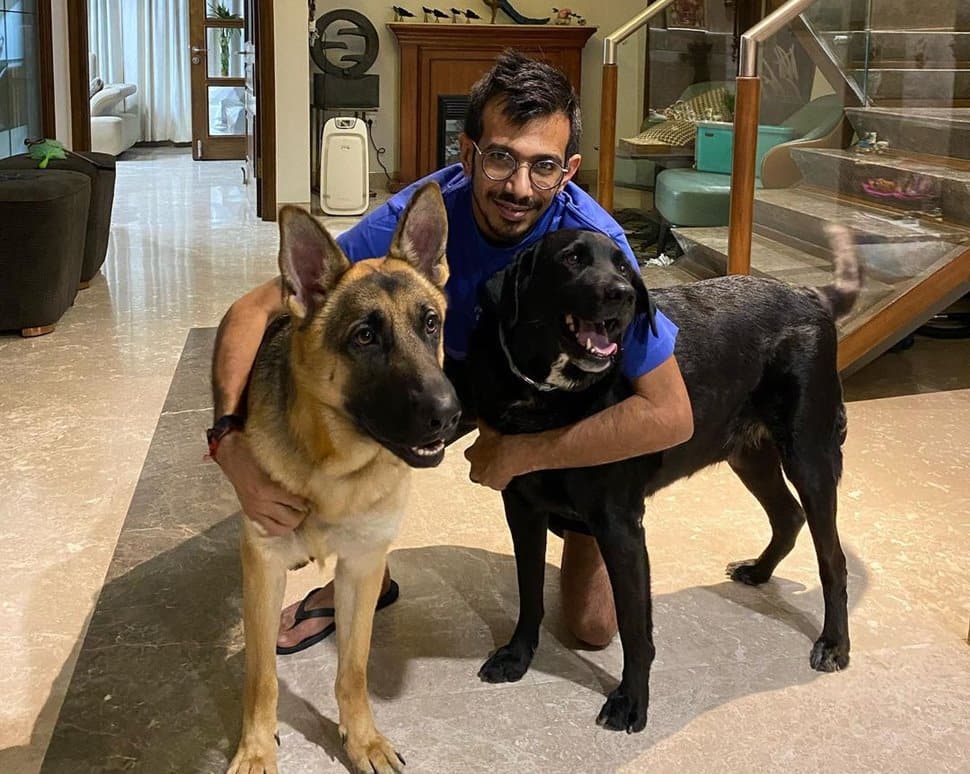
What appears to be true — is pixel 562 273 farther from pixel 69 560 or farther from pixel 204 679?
pixel 69 560

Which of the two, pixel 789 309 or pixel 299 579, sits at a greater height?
pixel 789 309

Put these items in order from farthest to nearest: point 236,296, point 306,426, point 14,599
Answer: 1. point 236,296
2. point 14,599
3. point 306,426

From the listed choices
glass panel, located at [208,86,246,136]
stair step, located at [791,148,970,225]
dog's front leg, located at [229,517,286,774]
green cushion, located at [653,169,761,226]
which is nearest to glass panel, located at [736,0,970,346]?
stair step, located at [791,148,970,225]

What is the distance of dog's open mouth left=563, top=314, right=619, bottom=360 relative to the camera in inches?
→ 68.1

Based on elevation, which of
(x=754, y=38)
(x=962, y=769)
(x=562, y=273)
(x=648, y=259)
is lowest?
(x=962, y=769)

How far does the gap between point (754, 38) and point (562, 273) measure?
7.18 feet

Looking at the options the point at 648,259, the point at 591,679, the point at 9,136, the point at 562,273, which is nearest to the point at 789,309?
the point at 562,273

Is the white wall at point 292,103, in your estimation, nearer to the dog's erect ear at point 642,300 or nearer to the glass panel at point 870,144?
the glass panel at point 870,144

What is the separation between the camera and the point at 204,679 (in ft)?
6.52

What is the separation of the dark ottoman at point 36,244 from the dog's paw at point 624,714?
319cm

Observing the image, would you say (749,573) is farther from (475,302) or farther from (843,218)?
(843,218)

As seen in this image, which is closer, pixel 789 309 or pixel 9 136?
pixel 789 309

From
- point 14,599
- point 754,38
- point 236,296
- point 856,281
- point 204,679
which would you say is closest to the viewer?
point 204,679

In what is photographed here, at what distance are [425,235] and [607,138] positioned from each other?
384cm
